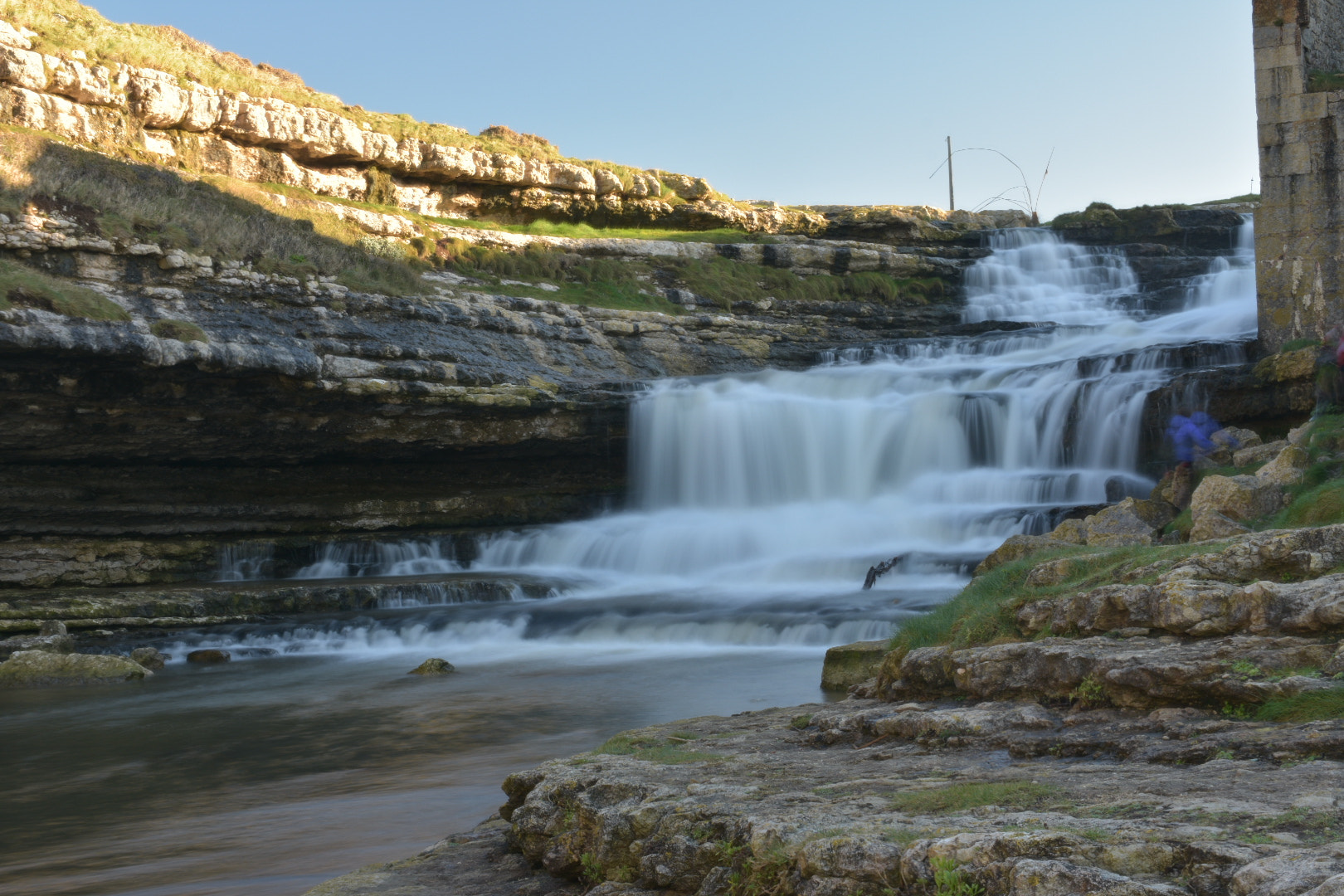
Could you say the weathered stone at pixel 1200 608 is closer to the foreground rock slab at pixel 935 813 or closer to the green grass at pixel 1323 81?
the foreground rock slab at pixel 935 813

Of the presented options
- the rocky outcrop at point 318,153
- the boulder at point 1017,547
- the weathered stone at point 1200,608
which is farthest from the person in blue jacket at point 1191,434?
the rocky outcrop at point 318,153

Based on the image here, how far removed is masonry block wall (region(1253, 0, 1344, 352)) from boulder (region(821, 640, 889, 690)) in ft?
35.4

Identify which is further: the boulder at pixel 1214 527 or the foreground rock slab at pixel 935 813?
the boulder at pixel 1214 527

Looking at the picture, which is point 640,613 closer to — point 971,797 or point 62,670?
point 62,670

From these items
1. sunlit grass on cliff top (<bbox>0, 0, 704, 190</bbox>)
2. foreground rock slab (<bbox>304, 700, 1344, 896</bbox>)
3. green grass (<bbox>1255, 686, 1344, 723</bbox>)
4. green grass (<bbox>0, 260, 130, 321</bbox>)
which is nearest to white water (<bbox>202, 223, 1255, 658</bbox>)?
green grass (<bbox>0, 260, 130, 321</bbox>)

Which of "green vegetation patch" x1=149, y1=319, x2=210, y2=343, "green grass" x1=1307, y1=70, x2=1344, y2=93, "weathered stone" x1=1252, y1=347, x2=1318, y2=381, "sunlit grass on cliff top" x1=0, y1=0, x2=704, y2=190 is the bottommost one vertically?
"weathered stone" x1=1252, y1=347, x2=1318, y2=381

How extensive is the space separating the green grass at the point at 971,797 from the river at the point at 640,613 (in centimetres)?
283

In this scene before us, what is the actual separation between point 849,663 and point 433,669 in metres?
5.35

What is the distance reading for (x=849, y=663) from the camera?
8672 mm

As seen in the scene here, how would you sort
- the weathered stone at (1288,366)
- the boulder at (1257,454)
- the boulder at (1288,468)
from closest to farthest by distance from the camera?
the boulder at (1288,468) < the boulder at (1257,454) < the weathered stone at (1288,366)

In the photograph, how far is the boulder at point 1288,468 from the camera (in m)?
8.80

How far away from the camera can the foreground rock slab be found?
2506mm

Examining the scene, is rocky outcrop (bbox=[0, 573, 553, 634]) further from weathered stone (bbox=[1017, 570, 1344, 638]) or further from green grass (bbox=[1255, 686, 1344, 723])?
green grass (bbox=[1255, 686, 1344, 723])

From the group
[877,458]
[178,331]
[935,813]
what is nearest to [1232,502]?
[935,813]
